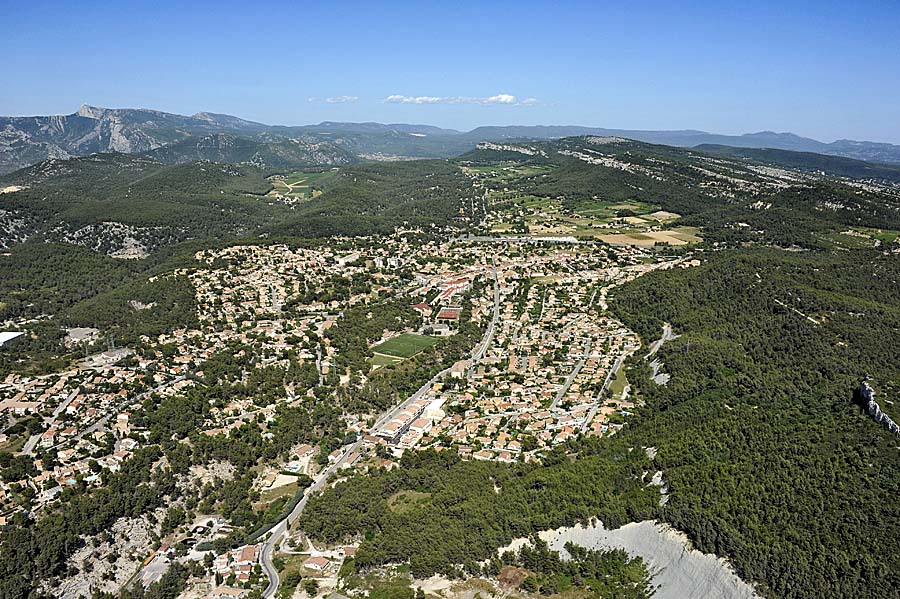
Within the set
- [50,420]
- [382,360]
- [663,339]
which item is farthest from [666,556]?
[50,420]

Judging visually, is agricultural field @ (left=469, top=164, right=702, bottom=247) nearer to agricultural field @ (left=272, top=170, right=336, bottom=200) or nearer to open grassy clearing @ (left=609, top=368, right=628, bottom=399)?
agricultural field @ (left=272, top=170, right=336, bottom=200)

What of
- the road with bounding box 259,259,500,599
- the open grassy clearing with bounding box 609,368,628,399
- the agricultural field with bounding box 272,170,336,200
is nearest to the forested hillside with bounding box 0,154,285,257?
the agricultural field with bounding box 272,170,336,200

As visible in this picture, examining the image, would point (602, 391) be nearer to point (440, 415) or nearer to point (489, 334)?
point (440, 415)

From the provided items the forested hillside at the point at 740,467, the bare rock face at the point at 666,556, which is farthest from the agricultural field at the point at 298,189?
the bare rock face at the point at 666,556

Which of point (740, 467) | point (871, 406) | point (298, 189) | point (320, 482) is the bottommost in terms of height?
point (320, 482)

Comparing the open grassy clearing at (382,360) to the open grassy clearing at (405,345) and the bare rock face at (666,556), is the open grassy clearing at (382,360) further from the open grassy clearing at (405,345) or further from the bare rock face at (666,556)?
the bare rock face at (666,556)

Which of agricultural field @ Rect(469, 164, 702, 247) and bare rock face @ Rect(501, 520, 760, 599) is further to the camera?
agricultural field @ Rect(469, 164, 702, 247)

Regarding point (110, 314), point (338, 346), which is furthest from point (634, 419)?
point (110, 314)
